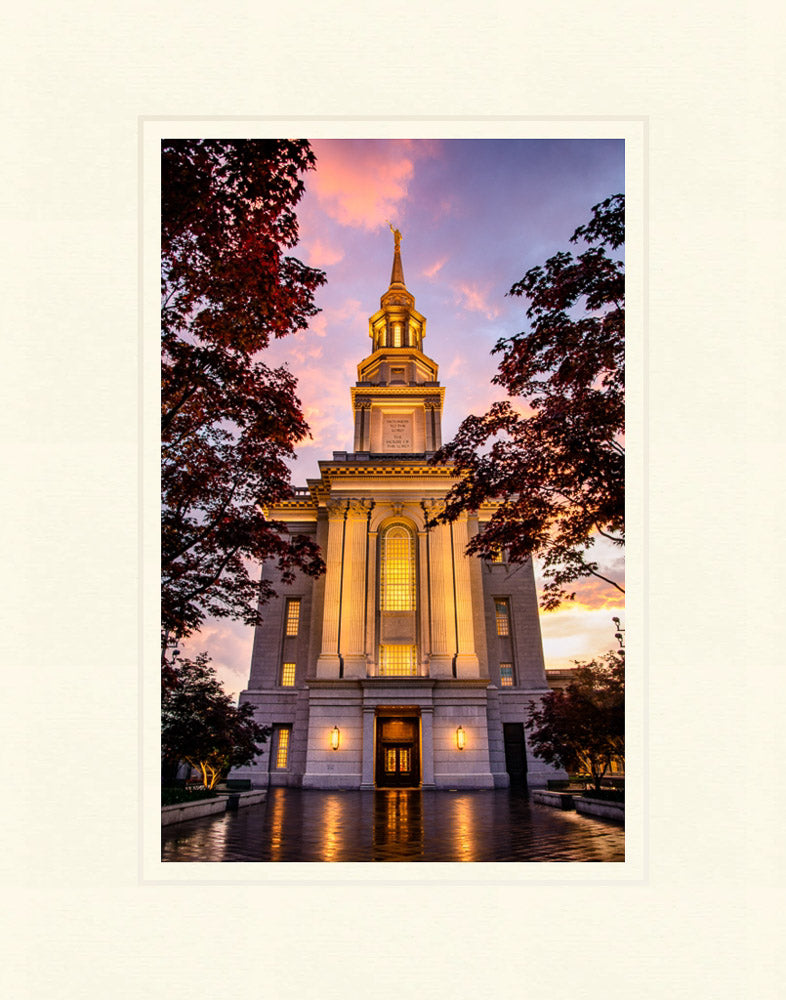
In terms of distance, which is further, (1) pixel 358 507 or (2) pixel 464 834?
(1) pixel 358 507

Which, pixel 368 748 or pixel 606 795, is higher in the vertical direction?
pixel 606 795

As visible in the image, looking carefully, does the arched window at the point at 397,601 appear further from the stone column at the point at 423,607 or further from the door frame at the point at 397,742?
the door frame at the point at 397,742

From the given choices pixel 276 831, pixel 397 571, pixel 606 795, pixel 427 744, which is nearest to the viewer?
pixel 276 831

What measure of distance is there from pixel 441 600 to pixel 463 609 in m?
1.04

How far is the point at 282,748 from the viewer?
25.6 m

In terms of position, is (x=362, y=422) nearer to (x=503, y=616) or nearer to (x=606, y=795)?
(x=503, y=616)

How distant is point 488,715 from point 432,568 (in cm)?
716

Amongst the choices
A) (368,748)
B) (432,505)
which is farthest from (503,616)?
(368,748)

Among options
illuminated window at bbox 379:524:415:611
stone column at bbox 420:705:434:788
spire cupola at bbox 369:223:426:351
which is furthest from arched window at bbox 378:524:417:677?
spire cupola at bbox 369:223:426:351

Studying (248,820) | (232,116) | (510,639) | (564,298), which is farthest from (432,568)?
(232,116)

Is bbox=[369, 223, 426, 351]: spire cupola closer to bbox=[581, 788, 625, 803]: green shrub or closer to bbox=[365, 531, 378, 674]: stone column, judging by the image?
bbox=[365, 531, 378, 674]: stone column

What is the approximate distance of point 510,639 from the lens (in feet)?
93.0

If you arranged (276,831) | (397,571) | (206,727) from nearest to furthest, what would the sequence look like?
(276,831), (206,727), (397,571)
